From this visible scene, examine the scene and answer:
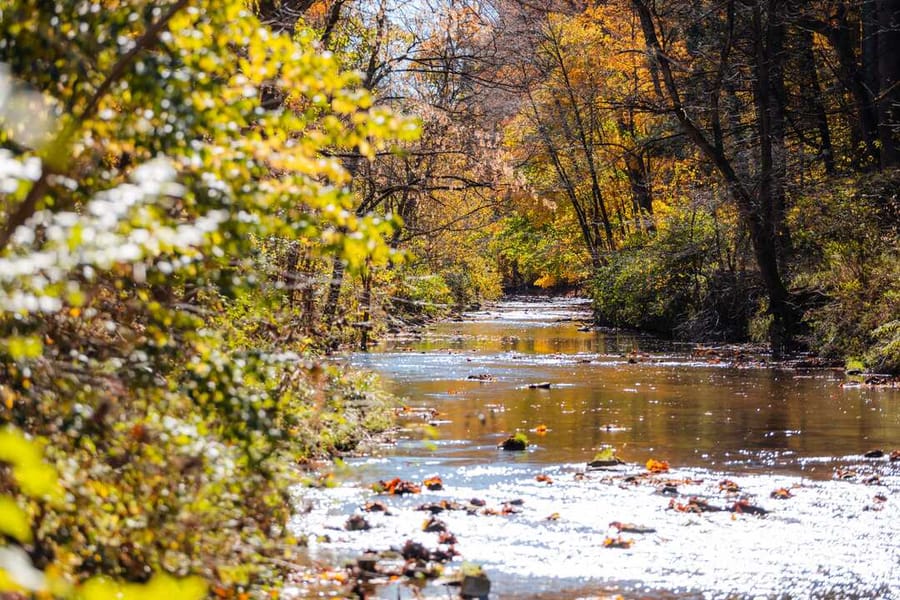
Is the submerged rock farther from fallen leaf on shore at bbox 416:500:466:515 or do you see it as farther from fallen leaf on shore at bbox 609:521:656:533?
fallen leaf on shore at bbox 609:521:656:533

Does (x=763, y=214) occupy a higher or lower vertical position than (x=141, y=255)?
higher

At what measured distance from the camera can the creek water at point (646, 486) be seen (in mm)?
7328

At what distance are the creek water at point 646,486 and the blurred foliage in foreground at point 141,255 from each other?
158cm

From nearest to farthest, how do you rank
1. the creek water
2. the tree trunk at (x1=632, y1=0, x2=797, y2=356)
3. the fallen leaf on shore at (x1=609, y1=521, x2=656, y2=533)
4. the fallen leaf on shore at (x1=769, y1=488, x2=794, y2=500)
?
the creek water < the fallen leaf on shore at (x1=609, y1=521, x2=656, y2=533) < the fallen leaf on shore at (x1=769, y1=488, x2=794, y2=500) < the tree trunk at (x1=632, y1=0, x2=797, y2=356)

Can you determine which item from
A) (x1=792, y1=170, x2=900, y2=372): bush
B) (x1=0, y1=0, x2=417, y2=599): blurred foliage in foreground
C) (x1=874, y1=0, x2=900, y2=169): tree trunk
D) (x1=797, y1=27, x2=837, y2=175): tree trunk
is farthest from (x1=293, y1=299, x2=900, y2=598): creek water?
(x1=797, y1=27, x2=837, y2=175): tree trunk

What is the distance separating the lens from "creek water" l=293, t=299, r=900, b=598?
733 centimetres

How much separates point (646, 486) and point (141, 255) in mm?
6987

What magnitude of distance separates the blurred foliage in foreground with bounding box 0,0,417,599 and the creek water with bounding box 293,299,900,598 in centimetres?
158

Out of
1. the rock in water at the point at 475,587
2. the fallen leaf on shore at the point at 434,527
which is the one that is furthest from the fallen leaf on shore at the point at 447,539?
the rock in water at the point at 475,587

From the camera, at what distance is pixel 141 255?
3.82m

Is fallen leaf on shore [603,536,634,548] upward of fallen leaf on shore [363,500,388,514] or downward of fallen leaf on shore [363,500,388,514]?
downward

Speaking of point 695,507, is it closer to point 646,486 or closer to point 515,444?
point 646,486

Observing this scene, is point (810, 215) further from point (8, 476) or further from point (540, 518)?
point (8, 476)

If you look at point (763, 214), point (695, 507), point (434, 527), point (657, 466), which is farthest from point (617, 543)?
point (763, 214)
